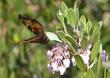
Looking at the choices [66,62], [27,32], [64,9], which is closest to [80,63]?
[66,62]

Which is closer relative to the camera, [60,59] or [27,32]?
[60,59]

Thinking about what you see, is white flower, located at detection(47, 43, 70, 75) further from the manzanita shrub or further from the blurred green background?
the blurred green background

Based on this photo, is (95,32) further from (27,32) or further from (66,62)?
(27,32)

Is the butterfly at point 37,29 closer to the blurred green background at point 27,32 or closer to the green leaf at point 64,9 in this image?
the green leaf at point 64,9

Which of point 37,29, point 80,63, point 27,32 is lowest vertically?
point 80,63

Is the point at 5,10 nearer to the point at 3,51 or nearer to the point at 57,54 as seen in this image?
the point at 3,51

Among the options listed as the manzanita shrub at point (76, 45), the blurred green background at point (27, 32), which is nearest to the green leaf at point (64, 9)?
the manzanita shrub at point (76, 45)

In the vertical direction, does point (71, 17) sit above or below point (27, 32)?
below
